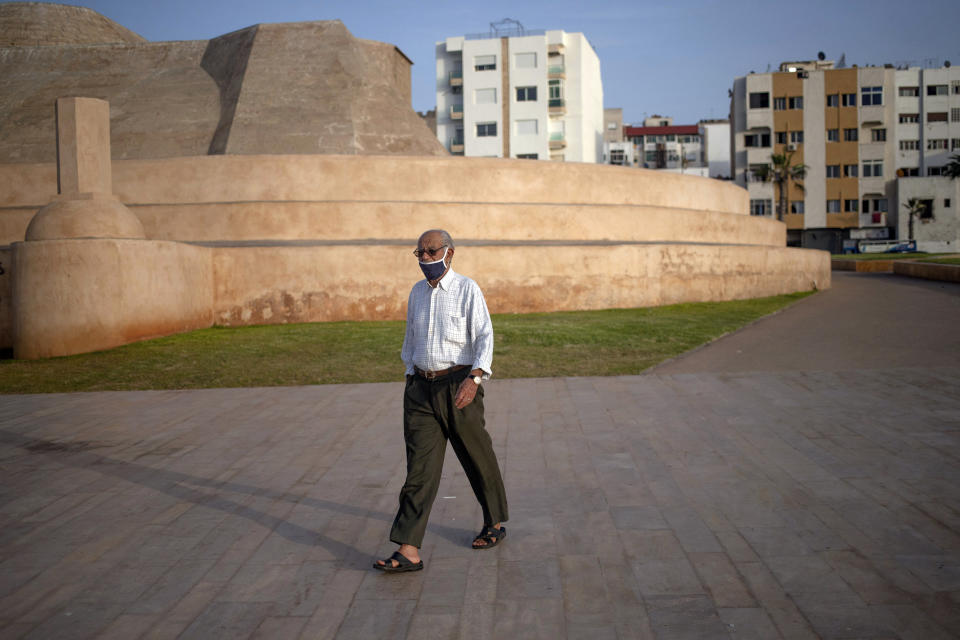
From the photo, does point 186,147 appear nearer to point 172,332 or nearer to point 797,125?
point 172,332

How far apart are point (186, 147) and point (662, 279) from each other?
11.7 meters

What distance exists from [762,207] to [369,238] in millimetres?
50521

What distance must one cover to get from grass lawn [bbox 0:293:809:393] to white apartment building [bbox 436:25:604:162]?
1760 inches

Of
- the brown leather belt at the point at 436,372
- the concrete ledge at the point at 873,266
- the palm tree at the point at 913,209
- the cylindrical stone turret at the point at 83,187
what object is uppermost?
the palm tree at the point at 913,209

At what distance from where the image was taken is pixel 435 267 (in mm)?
3982

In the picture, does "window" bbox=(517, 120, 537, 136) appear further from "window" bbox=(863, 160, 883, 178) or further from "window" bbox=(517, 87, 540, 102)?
"window" bbox=(863, 160, 883, 178)

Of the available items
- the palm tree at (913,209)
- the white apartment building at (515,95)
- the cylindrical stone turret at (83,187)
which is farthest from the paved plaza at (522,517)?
the palm tree at (913,209)

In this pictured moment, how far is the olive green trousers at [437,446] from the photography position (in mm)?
3902

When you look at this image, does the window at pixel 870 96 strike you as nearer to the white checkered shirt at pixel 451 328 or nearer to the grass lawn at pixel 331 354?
the grass lawn at pixel 331 354

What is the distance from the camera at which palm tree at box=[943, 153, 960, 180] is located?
5778cm

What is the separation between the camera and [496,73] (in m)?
57.8

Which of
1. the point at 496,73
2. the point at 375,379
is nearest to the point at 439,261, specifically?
the point at 375,379

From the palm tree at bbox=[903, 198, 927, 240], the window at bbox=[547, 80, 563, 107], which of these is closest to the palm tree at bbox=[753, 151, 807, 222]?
the palm tree at bbox=[903, 198, 927, 240]

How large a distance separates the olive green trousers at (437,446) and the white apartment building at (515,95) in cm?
5443
